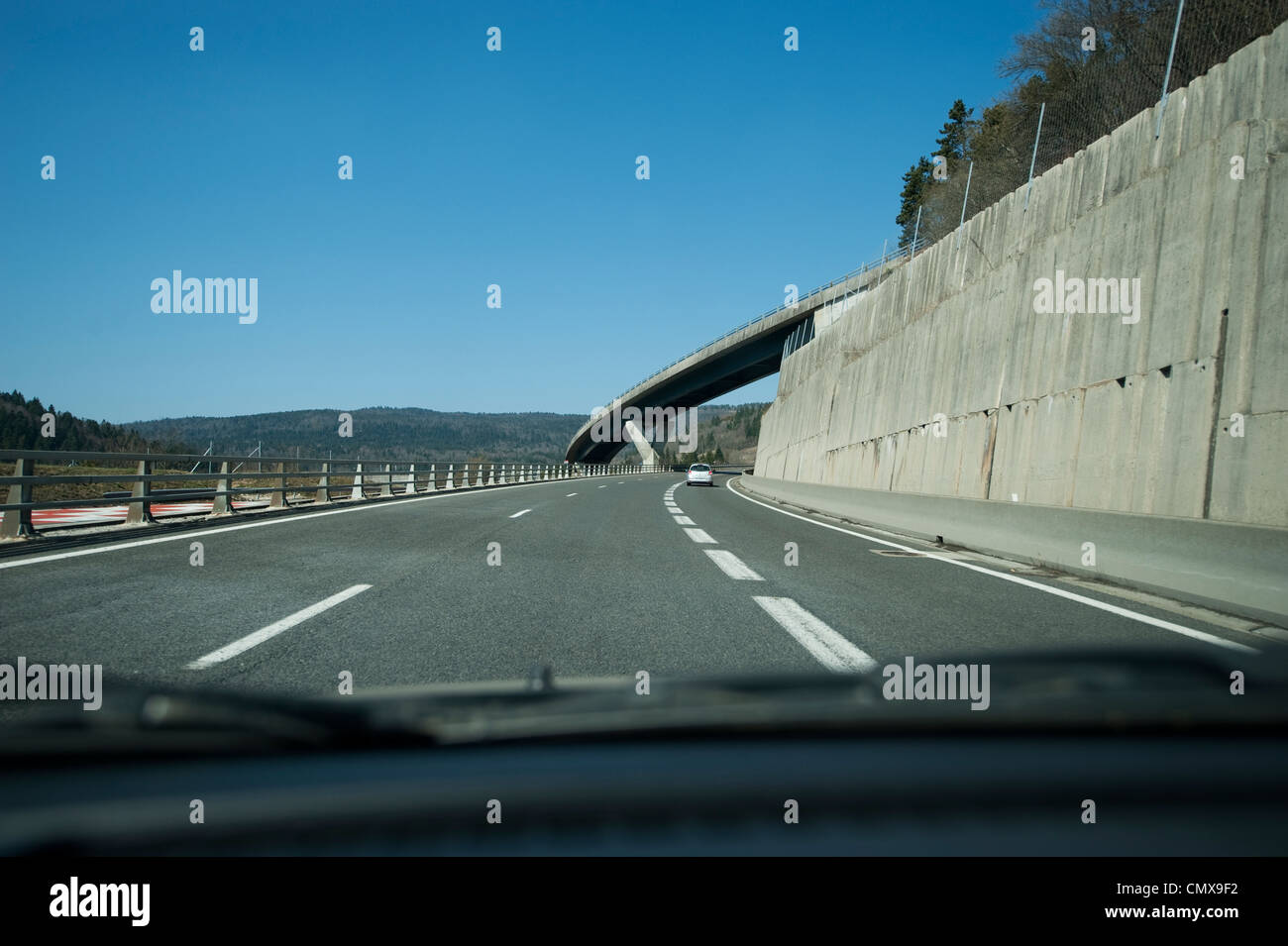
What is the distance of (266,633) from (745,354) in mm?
77937

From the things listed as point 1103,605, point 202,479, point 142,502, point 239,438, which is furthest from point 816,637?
point 239,438

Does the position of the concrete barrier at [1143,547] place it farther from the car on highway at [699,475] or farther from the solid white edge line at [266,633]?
the car on highway at [699,475]

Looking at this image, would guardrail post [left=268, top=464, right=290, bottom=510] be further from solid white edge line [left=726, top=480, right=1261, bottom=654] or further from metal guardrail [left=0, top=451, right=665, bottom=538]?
solid white edge line [left=726, top=480, right=1261, bottom=654]

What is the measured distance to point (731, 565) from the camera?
11047 millimetres

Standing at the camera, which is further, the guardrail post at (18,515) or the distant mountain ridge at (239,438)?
the distant mountain ridge at (239,438)

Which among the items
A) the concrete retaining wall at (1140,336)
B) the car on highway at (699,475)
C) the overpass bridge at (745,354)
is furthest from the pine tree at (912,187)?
the concrete retaining wall at (1140,336)

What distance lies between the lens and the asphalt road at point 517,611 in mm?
5332

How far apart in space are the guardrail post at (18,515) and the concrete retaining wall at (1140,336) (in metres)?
13.3

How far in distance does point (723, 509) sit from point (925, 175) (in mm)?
65479

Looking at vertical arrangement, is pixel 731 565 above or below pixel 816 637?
below

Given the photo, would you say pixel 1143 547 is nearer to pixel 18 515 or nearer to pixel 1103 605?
pixel 1103 605
